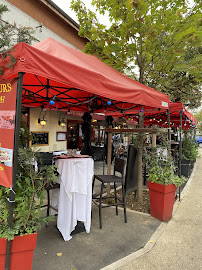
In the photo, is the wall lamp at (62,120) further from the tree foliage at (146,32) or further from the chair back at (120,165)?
the chair back at (120,165)

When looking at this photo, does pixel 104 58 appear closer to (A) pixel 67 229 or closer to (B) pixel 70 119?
(A) pixel 67 229

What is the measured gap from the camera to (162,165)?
438 cm

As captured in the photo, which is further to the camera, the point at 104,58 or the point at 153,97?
the point at 104,58

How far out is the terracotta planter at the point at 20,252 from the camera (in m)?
1.90

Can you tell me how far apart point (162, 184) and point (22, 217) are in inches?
113

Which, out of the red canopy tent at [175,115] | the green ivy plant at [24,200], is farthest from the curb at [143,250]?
the red canopy tent at [175,115]

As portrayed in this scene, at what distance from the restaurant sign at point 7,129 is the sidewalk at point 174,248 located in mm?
1807

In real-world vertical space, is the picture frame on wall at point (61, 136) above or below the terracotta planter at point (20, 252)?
above

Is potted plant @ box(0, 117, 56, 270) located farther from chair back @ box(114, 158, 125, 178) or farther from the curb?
chair back @ box(114, 158, 125, 178)

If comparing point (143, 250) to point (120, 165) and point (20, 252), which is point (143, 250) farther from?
point (20, 252)

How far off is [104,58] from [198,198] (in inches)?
203

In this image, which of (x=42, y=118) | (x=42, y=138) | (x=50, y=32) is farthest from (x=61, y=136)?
(x=50, y=32)

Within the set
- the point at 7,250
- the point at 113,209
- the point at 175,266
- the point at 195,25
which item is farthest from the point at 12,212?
the point at 195,25

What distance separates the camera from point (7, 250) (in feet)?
6.17
